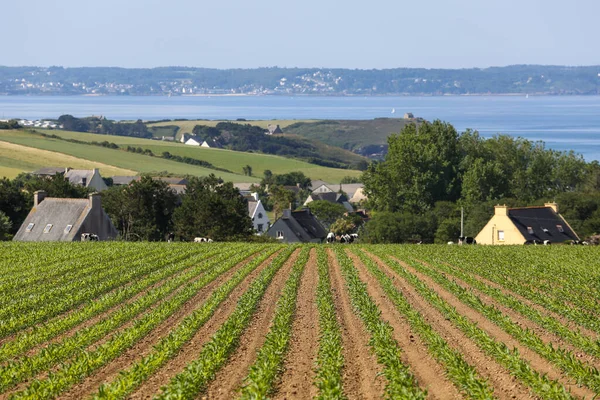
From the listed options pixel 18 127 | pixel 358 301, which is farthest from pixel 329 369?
pixel 18 127

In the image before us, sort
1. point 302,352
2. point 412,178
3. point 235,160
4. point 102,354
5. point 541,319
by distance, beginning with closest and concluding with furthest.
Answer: point 102,354 → point 302,352 → point 541,319 → point 412,178 → point 235,160

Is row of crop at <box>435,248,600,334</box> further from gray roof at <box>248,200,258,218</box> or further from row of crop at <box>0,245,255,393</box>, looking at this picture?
gray roof at <box>248,200,258,218</box>

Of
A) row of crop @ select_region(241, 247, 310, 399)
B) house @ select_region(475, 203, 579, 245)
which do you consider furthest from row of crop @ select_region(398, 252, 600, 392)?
house @ select_region(475, 203, 579, 245)

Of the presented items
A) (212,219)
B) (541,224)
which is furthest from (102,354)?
(541,224)

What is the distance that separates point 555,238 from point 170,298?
41361mm

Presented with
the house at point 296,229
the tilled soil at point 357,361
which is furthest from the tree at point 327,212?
the tilled soil at point 357,361

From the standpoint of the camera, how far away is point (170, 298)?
2450 cm

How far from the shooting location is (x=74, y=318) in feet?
69.9

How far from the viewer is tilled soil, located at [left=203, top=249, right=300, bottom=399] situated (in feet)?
46.6

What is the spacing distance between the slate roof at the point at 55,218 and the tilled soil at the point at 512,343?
101 ft

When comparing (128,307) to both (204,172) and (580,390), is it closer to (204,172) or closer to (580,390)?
(580,390)

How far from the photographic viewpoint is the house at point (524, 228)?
58.0m

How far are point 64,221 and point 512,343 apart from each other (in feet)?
130

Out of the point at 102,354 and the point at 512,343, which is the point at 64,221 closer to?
the point at 102,354
